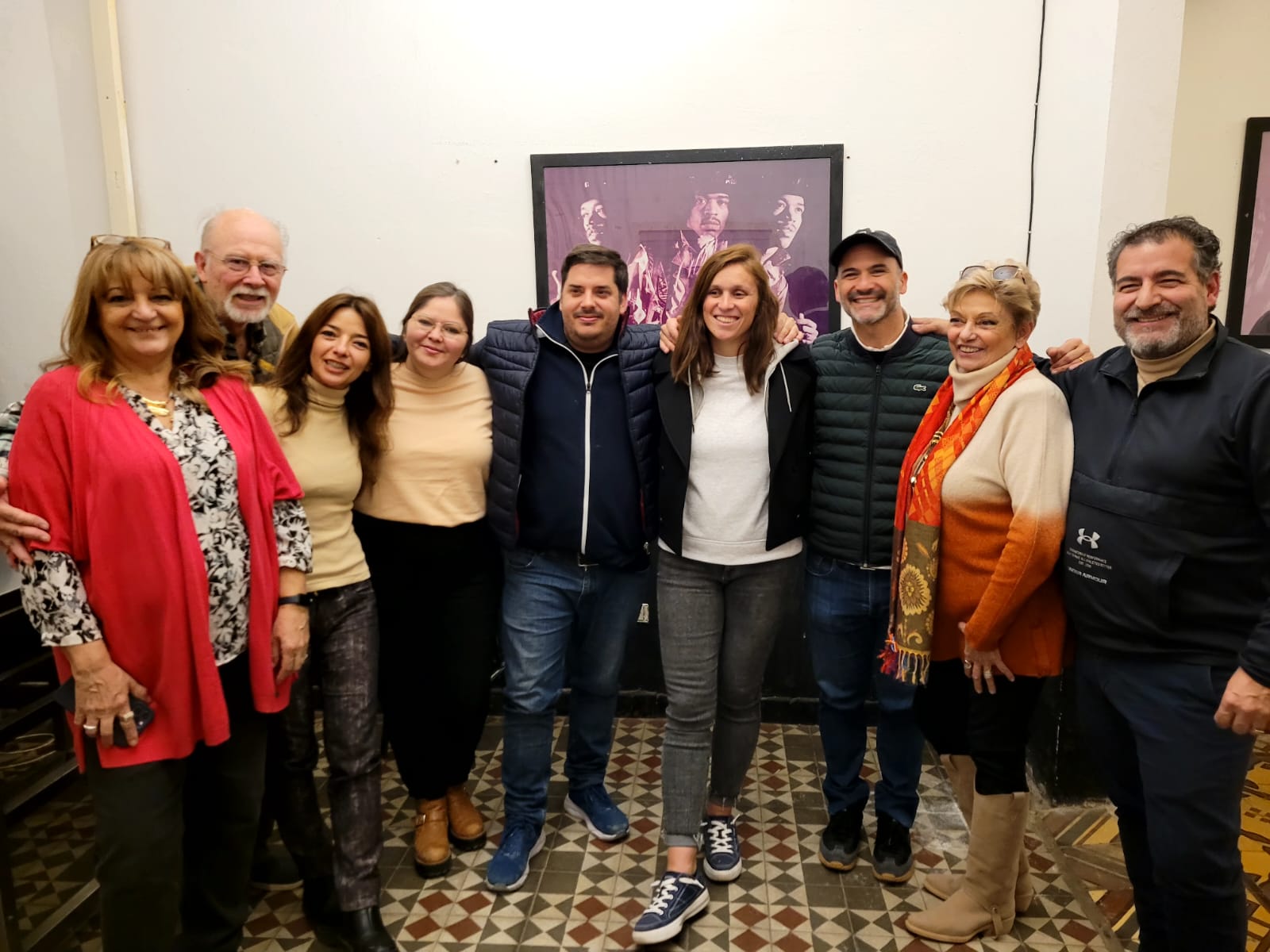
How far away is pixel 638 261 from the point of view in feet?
9.63

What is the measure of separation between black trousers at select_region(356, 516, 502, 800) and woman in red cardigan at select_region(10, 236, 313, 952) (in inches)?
19.7

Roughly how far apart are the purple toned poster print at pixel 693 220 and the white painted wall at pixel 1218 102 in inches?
56.5

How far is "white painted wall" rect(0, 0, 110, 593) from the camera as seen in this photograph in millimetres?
2288

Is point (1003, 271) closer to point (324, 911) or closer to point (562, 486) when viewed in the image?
point (562, 486)

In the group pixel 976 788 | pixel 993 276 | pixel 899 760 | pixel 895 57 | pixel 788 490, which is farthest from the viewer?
pixel 895 57

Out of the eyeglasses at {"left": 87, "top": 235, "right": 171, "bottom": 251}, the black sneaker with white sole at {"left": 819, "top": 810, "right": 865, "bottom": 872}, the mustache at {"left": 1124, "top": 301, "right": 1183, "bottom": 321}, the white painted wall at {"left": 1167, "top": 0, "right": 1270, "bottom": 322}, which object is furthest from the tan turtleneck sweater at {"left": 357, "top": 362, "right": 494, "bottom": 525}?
the white painted wall at {"left": 1167, "top": 0, "right": 1270, "bottom": 322}

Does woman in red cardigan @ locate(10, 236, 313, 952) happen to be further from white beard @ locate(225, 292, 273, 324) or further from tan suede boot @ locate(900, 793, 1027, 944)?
tan suede boot @ locate(900, 793, 1027, 944)

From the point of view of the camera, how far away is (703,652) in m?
2.05

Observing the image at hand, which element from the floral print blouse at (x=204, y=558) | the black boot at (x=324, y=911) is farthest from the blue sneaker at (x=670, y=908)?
the floral print blouse at (x=204, y=558)

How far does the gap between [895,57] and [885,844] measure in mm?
2629

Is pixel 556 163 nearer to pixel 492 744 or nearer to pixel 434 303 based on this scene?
pixel 434 303

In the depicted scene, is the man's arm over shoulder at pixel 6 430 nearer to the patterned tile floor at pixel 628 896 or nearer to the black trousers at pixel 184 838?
the black trousers at pixel 184 838

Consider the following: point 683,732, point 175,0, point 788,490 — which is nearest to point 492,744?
point 683,732

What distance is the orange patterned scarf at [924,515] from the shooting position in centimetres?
175
